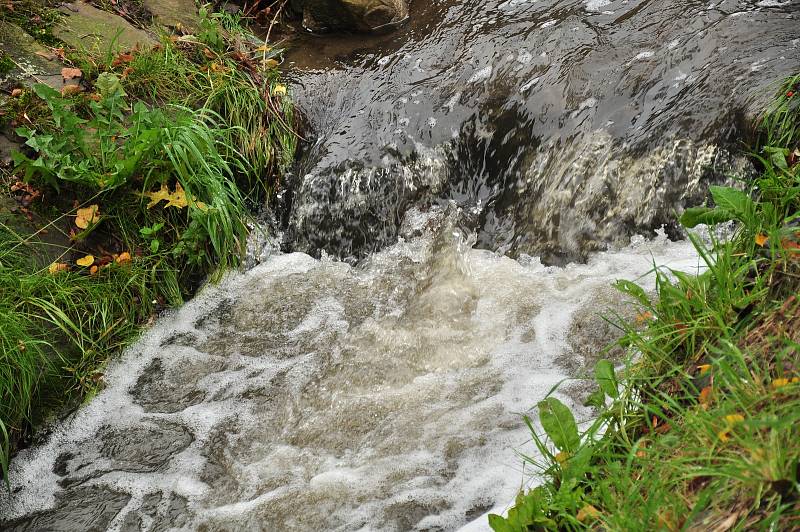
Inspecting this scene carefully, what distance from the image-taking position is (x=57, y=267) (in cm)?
408

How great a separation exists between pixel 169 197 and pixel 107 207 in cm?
42

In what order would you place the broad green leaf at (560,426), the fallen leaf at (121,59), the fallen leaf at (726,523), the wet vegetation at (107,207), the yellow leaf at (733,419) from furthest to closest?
the fallen leaf at (121,59), the wet vegetation at (107,207), the broad green leaf at (560,426), the yellow leaf at (733,419), the fallen leaf at (726,523)

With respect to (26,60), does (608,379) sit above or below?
below

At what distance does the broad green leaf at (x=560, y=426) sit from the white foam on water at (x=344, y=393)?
50 cm

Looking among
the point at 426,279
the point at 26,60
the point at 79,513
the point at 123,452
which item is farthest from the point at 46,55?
the point at 79,513

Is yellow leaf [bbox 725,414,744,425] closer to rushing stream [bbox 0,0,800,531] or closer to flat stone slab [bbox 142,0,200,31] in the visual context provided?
rushing stream [bbox 0,0,800,531]

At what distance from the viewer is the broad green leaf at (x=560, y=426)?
2.46m

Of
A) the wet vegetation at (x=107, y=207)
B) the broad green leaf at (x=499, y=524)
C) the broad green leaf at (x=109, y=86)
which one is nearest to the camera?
the broad green leaf at (x=499, y=524)

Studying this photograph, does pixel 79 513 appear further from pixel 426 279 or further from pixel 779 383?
pixel 779 383

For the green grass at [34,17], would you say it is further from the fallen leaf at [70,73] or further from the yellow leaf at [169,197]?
the yellow leaf at [169,197]

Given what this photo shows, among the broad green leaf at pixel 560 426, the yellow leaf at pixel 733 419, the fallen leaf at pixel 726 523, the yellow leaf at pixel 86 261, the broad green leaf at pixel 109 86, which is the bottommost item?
the broad green leaf at pixel 560 426

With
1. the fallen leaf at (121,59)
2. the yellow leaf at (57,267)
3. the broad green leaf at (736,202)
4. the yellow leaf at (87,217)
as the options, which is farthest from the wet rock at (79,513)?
the fallen leaf at (121,59)

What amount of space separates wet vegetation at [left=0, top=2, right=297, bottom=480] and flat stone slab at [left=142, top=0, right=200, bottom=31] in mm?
1024

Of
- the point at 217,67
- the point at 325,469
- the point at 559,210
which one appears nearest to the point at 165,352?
the point at 325,469
